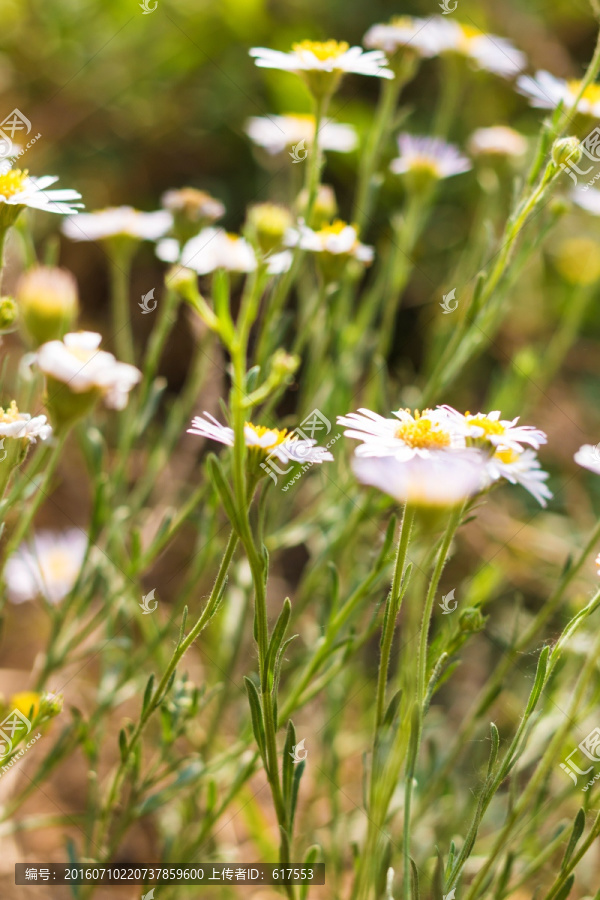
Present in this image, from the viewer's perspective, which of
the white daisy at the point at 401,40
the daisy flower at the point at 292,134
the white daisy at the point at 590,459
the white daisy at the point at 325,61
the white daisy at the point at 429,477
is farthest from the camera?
the daisy flower at the point at 292,134

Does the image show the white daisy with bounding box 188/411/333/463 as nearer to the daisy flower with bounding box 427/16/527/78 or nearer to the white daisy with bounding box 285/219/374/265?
the white daisy with bounding box 285/219/374/265

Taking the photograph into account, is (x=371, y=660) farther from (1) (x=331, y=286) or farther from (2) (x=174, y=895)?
(1) (x=331, y=286)

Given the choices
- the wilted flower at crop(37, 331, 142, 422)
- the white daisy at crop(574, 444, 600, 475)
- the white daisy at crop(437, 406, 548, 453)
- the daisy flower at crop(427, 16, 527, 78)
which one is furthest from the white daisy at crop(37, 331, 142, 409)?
the daisy flower at crop(427, 16, 527, 78)

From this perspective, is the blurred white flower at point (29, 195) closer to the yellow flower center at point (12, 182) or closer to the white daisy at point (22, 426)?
the yellow flower center at point (12, 182)

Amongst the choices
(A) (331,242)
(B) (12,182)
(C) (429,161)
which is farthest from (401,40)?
(B) (12,182)

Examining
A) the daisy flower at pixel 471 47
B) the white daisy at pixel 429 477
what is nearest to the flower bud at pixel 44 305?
the white daisy at pixel 429 477

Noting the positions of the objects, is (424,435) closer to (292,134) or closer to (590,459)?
(590,459)
